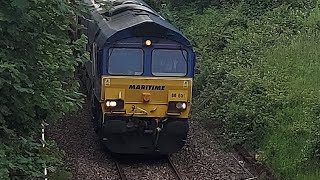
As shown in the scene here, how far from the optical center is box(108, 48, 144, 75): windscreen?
1276 cm

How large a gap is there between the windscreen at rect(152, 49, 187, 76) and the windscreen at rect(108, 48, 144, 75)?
30cm

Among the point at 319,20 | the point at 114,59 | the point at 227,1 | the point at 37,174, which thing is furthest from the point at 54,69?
the point at 227,1

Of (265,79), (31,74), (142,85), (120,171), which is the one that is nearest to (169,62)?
(142,85)

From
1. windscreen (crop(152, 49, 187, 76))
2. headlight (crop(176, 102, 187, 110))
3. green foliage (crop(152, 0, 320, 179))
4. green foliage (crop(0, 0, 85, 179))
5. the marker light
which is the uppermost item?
green foliage (crop(0, 0, 85, 179))

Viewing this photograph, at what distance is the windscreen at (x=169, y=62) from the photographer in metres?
12.9

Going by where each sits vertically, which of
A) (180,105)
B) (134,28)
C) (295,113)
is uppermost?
(134,28)

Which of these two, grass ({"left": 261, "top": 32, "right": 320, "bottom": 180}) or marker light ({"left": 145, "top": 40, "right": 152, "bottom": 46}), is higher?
marker light ({"left": 145, "top": 40, "right": 152, "bottom": 46})

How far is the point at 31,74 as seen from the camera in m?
7.14

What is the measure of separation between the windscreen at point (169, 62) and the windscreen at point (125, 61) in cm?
30

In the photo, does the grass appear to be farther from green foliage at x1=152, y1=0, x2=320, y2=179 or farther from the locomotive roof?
the locomotive roof

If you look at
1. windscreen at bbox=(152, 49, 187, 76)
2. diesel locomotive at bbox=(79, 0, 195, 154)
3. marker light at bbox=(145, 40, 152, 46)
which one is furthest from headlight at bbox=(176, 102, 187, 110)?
marker light at bbox=(145, 40, 152, 46)

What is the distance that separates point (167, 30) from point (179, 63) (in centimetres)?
70

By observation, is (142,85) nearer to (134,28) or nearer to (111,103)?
(111,103)

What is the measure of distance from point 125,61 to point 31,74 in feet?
18.8
